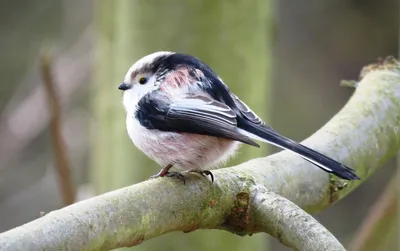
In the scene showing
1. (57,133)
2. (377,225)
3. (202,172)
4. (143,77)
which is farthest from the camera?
(377,225)

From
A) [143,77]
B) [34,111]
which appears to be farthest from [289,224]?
[34,111]

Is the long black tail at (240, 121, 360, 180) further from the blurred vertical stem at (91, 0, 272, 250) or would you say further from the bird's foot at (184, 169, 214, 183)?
the blurred vertical stem at (91, 0, 272, 250)

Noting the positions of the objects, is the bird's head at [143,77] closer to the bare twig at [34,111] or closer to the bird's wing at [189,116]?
the bird's wing at [189,116]

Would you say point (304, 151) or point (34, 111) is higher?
point (304, 151)

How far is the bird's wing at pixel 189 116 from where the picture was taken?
163 centimetres

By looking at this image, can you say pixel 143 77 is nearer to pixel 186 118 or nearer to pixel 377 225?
pixel 186 118

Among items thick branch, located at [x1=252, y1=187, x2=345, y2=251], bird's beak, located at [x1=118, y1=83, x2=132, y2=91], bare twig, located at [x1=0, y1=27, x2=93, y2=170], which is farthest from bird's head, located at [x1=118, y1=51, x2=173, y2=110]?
bare twig, located at [x1=0, y1=27, x2=93, y2=170]

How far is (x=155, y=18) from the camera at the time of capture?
2107mm

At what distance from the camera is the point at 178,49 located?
2.13m

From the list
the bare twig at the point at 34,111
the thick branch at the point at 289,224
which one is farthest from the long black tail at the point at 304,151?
the bare twig at the point at 34,111

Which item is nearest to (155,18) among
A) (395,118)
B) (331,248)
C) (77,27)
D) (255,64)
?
(255,64)

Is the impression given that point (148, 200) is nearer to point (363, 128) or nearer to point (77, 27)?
point (363, 128)

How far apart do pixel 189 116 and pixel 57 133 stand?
0.59 meters

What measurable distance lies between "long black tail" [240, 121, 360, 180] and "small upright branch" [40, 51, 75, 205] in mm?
667
